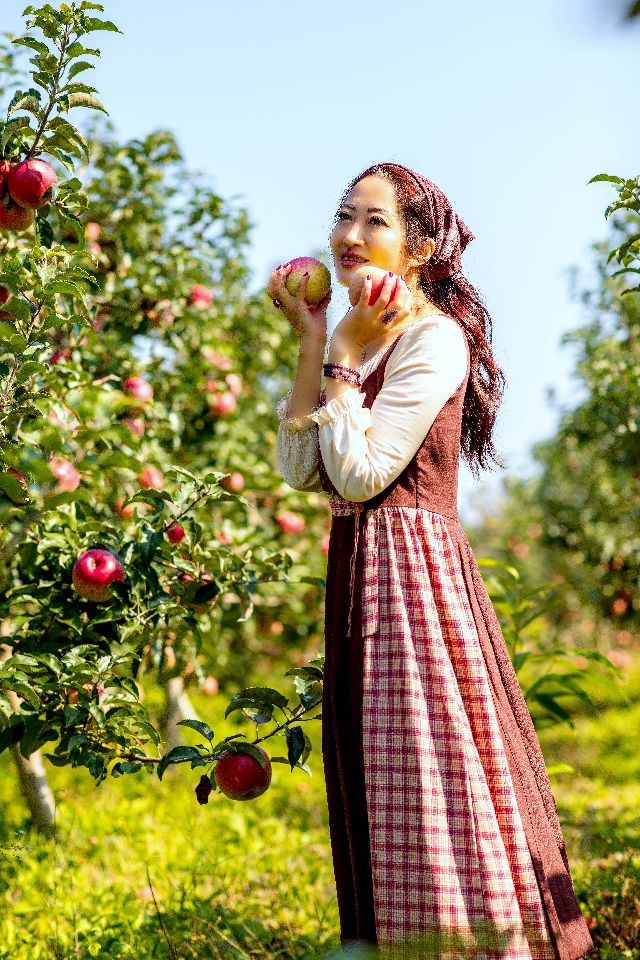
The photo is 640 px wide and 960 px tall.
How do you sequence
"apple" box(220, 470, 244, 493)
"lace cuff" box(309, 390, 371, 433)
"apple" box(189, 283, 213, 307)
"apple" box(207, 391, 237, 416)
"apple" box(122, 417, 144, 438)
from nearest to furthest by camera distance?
"lace cuff" box(309, 390, 371, 433)
"apple" box(122, 417, 144, 438)
"apple" box(189, 283, 213, 307)
"apple" box(207, 391, 237, 416)
"apple" box(220, 470, 244, 493)

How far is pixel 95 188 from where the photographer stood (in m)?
3.07

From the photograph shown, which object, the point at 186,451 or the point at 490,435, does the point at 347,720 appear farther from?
the point at 186,451

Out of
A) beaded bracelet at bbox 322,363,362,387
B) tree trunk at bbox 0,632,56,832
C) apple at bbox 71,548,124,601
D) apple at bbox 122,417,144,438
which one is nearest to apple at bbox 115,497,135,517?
apple at bbox 122,417,144,438

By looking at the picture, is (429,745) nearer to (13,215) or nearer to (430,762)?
(430,762)

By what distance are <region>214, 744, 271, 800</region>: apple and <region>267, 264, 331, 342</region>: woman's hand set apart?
A: 69 cm

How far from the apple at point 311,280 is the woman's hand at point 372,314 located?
0.12 m

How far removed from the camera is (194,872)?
225cm

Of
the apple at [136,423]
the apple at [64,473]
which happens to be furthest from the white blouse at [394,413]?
the apple at [136,423]

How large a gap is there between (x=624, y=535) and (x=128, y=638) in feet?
11.9

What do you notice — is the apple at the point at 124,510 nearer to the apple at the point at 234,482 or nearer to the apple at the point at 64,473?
the apple at the point at 64,473

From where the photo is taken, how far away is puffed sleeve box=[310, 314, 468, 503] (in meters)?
1.29

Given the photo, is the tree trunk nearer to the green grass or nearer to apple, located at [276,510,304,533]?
the green grass

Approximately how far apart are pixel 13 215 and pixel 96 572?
0.67 m

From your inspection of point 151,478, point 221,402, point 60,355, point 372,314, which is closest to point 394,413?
point 372,314
